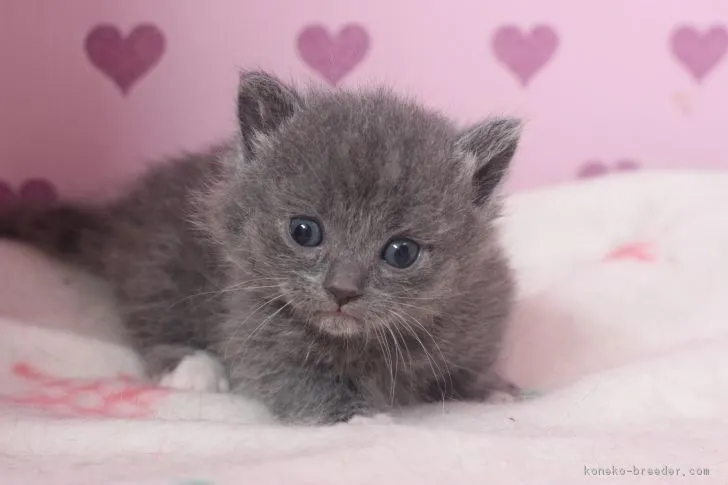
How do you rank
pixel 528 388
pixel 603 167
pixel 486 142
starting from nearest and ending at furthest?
pixel 486 142
pixel 528 388
pixel 603 167

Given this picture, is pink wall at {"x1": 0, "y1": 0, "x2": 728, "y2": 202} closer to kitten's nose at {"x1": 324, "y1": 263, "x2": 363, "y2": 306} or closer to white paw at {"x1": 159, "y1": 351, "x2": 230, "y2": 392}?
white paw at {"x1": 159, "y1": 351, "x2": 230, "y2": 392}

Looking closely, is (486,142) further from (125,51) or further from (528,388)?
(125,51)

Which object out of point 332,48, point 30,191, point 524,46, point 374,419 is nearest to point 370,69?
point 332,48

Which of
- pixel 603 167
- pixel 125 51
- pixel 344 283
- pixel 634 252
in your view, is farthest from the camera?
pixel 603 167

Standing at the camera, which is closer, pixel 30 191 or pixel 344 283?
pixel 344 283

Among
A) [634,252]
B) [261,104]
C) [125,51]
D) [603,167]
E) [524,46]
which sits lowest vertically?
[634,252]

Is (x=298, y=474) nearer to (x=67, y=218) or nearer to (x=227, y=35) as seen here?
(x=67, y=218)

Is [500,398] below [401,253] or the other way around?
below
